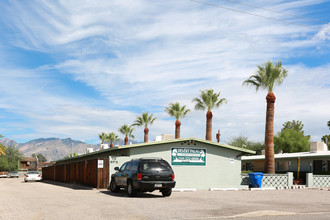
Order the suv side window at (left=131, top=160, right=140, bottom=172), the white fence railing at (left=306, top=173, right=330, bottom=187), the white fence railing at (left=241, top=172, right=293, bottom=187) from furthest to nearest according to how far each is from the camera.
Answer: the white fence railing at (left=306, top=173, right=330, bottom=187) < the white fence railing at (left=241, top=172, right=293, bottom=187) < the suv side window at (left=131, top=160, right=140, bottom=172)

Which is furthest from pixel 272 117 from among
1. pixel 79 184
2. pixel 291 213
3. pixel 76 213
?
pixel 76 213

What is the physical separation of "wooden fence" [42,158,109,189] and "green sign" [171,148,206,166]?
4862mm

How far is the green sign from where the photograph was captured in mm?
27812

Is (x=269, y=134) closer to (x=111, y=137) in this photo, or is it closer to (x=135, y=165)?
(x=135, y=165)

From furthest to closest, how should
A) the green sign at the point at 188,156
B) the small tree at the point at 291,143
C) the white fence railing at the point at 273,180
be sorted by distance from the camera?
the small tree at the point at 291,143, the white fence railing at the point at 273,180, the green sign at the point at 188,156

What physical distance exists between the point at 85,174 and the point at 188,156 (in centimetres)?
744

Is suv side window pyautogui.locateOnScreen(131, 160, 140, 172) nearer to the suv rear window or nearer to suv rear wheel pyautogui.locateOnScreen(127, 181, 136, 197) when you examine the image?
the suv rear window

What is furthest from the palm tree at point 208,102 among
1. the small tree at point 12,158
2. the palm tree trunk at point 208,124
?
the small tree at point 12,158

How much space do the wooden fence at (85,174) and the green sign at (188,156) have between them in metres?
4.86

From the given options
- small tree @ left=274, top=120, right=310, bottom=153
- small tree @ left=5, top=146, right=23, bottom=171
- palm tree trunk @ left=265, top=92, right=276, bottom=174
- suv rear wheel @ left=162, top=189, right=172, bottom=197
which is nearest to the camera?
suv rear wheel @ left=162, top=189, right=172, bottom=197

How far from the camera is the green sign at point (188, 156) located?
27.8m

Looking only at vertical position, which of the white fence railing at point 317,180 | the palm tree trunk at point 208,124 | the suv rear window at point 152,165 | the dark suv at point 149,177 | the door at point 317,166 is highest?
the palm tree trunk at point 208,124

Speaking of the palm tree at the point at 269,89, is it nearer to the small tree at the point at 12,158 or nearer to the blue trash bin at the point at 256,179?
the blue trash bin at the point at 256,179

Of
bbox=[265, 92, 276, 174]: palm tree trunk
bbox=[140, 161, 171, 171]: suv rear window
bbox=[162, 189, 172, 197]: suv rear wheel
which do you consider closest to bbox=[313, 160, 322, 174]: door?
bbox=[265, 92, 276, 174]: palm tree trunk
